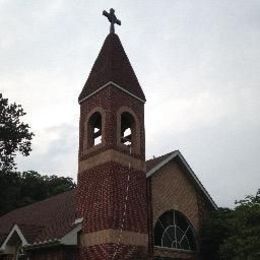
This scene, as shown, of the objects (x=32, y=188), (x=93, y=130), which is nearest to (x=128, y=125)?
(x=93, y=130)

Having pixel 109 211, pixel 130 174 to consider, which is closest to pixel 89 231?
pixel 109 211

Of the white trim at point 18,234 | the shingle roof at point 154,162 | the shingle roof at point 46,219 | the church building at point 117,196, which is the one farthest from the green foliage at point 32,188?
the shingle roof at point 154,162

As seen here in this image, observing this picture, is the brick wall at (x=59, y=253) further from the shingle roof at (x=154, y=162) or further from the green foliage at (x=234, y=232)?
the green foliage at (x=234, y=232)

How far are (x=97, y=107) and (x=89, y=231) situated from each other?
5701mm

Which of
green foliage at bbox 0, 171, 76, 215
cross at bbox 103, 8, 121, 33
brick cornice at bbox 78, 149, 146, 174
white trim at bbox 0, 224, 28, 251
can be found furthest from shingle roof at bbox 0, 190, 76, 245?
cross at bbox 103, 8, 121, 33

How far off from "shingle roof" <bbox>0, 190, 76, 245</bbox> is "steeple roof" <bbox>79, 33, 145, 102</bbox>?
5.98 metres

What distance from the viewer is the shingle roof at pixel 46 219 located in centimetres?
2367

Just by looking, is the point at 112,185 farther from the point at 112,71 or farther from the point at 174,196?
the point at 112,71

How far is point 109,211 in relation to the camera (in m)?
21.5

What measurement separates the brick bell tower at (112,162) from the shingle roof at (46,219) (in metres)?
1.42

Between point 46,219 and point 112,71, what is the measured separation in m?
9.26

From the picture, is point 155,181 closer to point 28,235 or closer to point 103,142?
point 103,142

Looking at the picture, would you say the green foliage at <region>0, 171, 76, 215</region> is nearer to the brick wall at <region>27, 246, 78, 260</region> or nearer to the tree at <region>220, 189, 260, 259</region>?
the brick wall at <region>27, 246, 78, 260</region>

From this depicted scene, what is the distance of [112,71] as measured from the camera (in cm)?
2419
